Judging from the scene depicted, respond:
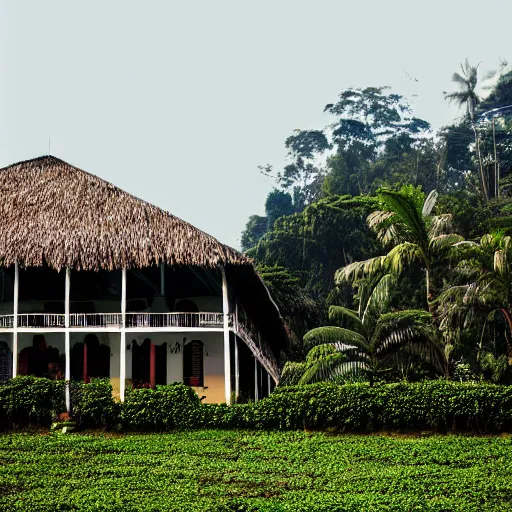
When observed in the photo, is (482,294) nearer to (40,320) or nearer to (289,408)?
(289,408)

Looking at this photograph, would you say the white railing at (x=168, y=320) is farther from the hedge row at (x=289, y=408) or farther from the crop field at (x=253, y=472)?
the crop field at (x=253, y=472)

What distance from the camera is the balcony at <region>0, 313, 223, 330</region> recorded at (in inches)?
866

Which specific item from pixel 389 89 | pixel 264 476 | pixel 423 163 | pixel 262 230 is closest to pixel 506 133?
pixel 423 163

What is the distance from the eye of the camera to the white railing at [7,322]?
2256cm

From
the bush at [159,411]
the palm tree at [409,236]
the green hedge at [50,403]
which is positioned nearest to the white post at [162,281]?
the green hedge at [50,403]

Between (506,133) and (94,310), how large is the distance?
122 ft

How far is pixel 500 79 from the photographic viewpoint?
203 feet

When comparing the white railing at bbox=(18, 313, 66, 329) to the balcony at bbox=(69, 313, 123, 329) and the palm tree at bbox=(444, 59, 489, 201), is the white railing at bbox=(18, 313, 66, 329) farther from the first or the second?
the palm tree at bbox=(444, 59, 489, 201)

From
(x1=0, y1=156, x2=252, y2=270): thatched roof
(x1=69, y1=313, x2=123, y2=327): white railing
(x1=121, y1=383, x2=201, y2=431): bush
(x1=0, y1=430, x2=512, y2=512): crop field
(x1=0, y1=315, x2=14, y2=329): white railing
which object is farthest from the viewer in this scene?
(x1=0, y1=315, x2=14, y2=329): white railing

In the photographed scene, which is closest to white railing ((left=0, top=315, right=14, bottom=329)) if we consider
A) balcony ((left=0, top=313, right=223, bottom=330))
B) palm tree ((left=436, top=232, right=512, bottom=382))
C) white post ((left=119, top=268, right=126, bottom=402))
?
balcony ((left=0, top=313, right=223, bottom=330))

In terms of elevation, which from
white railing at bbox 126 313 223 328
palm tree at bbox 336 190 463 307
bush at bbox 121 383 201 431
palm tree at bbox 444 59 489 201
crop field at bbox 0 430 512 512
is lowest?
crop field at bbox 0 430 512 512

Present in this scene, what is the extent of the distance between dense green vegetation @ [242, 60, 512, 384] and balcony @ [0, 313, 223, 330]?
2939 millimetres

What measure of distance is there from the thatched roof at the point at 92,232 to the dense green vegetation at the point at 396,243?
3.85 metres

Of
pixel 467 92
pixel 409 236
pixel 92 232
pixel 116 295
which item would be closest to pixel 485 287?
pixel 409 236
